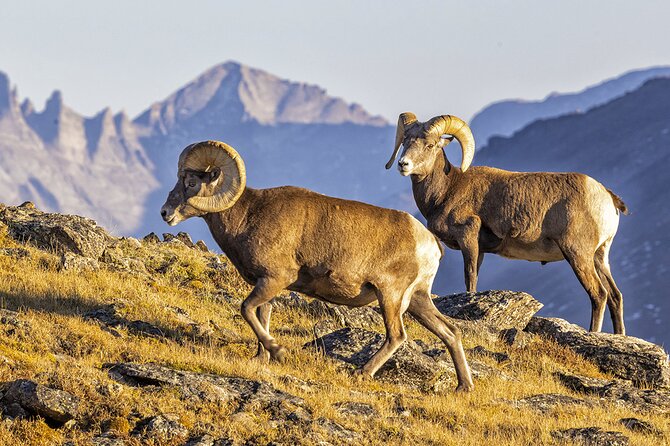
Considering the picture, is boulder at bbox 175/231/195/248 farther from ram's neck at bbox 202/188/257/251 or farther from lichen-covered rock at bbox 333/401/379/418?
lichen-covered rock at bbox 333/401/379/418

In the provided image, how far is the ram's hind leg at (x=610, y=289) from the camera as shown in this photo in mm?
19938

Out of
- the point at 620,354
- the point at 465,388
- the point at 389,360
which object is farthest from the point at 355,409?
the point at 620,354

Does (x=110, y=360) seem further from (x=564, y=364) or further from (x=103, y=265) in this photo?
(x=564, y=364)

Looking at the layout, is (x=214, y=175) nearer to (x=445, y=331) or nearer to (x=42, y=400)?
(x=445, y=331)

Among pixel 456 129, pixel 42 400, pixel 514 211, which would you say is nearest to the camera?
pixel 42 400

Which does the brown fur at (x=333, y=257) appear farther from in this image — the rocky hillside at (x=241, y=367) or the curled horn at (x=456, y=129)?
the curled horn at (x=456, y=129)

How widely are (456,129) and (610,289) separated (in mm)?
4274

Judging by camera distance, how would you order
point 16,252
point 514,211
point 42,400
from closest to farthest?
point 42,400 < point 16,252 < point 514,211

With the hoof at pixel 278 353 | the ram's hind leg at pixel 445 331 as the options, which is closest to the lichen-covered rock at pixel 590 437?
the ram's hind leg at pixel 445 331

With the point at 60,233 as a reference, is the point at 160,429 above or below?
below

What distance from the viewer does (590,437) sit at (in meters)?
12.6

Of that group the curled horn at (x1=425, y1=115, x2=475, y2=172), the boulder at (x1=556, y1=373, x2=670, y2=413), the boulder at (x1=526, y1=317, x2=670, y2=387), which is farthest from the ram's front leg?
the boulder at (x1=556, y1=373, x2=670, y2=413)

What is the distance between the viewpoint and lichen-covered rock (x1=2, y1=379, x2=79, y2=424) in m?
10.7

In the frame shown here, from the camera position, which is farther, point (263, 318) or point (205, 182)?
point (205, 182)
